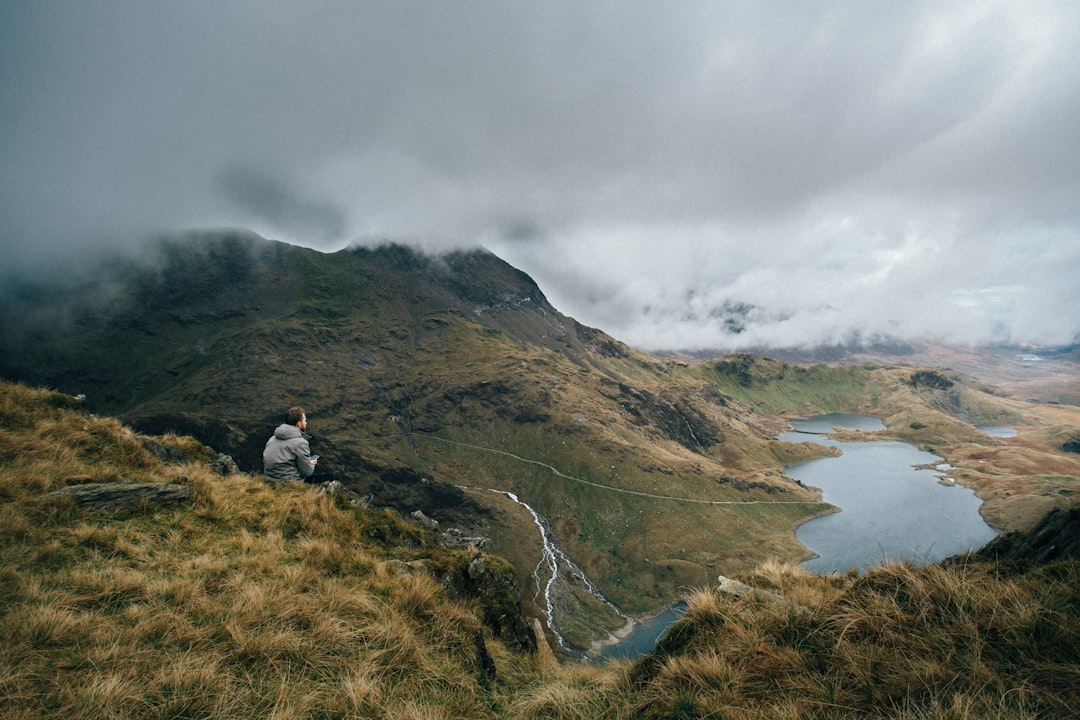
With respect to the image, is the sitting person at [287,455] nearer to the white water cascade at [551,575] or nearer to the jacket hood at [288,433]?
the jacket hood at [288,433]

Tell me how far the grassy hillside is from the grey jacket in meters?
2.85

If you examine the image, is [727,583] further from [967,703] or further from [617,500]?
[617,500]

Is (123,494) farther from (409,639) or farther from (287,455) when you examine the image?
(409,639)

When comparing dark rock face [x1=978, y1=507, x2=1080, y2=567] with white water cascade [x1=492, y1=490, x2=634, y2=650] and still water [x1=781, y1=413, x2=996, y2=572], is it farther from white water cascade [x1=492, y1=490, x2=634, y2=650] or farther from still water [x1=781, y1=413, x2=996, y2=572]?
still water [x1=781, y1=413, x2=996, y2=572]

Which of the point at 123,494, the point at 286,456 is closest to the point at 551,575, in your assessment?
the point at 286,456

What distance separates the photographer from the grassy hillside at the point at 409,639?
3.86 m

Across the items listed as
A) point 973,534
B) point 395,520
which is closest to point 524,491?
point 973,534

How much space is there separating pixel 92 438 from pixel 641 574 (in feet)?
501

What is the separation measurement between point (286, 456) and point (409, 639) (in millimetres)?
7557

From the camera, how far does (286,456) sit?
1122cm

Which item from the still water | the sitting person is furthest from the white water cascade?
the sitting person

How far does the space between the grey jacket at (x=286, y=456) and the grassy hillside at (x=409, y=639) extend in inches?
112

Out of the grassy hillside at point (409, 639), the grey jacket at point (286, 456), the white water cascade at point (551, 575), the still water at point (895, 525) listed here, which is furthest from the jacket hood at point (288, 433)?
the still water at point (895, 525)

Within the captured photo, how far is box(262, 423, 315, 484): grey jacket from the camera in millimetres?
11133
